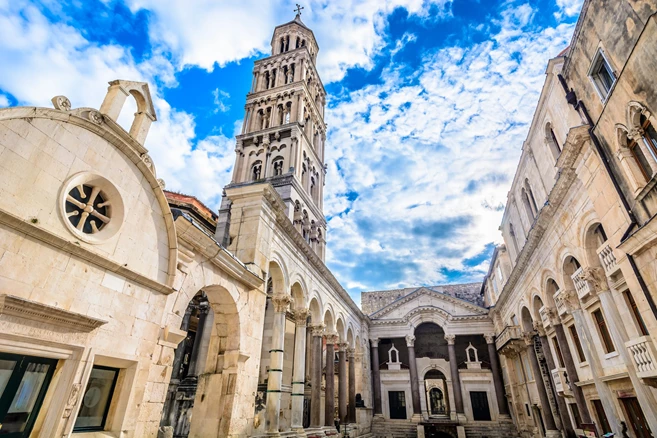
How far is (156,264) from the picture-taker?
8.08 m

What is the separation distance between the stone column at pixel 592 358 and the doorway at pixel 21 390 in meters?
15.8

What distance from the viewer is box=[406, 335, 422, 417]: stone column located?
29.4 meters

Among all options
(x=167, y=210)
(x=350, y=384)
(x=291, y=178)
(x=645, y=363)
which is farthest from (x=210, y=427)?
(x=350, y=384)

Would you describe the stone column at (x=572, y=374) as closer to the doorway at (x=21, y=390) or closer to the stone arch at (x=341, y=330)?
the stone arch at (x=341, y=330)

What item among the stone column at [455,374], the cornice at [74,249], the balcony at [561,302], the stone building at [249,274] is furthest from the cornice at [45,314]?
the stone column at [455,374]

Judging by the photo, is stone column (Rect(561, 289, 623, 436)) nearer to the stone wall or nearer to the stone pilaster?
the stone pilaster

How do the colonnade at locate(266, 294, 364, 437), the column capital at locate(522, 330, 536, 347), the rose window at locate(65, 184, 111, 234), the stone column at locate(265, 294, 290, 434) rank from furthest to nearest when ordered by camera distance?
the column capital at locate(522, 330, 536, 347)
the colonnade at locate(266, 294, 364, 437)
the stone column at locate(265, 294, 290, 434)
the rose window at locate(65, 184, 111, 234)

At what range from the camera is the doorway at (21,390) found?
17.4 feet

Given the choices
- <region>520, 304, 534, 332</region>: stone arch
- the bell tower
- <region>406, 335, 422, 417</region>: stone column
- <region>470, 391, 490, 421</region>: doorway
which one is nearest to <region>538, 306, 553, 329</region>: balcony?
<region>520, 304, 534, 332</region>: stone arch

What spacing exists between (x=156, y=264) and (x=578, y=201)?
13.8 meters

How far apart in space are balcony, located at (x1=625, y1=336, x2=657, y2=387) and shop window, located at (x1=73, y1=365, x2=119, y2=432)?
42.9ft

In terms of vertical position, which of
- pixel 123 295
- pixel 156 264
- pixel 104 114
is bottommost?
pixel 123 295

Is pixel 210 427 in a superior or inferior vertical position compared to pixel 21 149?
inferior

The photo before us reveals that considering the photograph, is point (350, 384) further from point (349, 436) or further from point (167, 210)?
point (167, 210)
